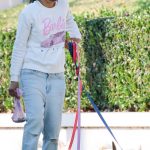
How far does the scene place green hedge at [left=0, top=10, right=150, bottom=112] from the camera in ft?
24.2

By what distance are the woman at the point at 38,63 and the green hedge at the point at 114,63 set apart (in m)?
2.17

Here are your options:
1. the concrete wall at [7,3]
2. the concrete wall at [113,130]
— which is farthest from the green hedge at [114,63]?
the concrete wall at [7,3]

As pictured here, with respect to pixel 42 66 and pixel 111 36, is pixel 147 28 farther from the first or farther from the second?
pixel 42 66

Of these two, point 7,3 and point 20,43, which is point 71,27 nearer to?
point 20,43

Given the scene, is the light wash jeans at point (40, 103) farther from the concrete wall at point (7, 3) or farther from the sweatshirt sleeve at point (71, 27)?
the concrete wall at point (7, 3)

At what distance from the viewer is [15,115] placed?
5367 millimetres

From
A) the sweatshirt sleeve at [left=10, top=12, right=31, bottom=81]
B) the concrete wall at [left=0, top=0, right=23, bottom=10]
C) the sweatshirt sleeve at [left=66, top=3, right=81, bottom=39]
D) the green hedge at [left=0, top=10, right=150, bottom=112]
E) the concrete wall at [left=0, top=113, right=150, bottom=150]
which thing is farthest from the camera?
the concrete wall at [left=0, top=0, right=23, bottom=10]

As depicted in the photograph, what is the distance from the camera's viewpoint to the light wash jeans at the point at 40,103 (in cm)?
519

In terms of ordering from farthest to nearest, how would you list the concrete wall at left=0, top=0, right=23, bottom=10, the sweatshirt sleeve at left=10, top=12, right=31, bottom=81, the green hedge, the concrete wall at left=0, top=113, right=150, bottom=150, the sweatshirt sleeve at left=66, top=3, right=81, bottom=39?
the concrete wall at left=0, top=0, right=23, bottom=10 < the green hedge < the concrete wall at left=0, top=113, right=150, bottom=150 < the sweatshirt sleeve at left=66, top=3, right=81, bottom=39 < the sweatshirt sleeve at left=10, top=12, right=31, bottom=81

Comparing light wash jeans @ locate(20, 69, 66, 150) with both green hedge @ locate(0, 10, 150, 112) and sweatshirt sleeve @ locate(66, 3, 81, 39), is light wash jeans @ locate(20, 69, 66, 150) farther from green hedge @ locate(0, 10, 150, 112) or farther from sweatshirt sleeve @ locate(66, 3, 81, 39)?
green hedge @ locate(0, 10, 150, 112)

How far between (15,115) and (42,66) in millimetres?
473

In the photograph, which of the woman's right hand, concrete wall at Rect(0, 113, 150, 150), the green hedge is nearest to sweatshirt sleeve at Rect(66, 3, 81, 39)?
the woman's right hand

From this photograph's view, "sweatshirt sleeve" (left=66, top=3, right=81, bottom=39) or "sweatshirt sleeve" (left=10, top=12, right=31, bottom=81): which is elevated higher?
"sweatshirt sleeve" (left=66, top=3, right=81, bottom=39)

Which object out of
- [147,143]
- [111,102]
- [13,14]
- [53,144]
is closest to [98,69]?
[111,102]
